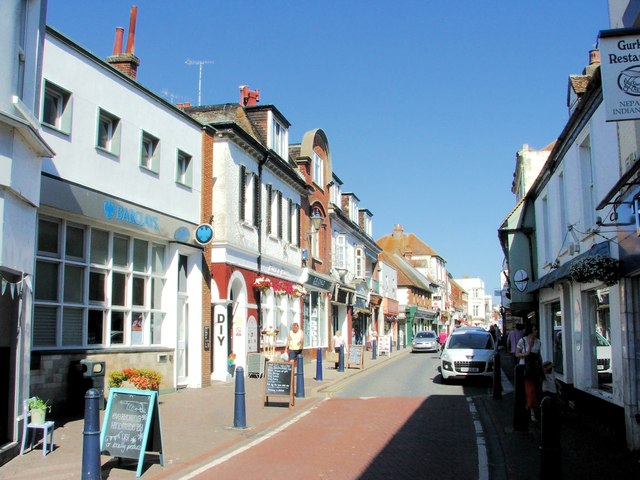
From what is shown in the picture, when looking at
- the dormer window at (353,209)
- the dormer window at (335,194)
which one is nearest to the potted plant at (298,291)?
the dormer window at (335,194)

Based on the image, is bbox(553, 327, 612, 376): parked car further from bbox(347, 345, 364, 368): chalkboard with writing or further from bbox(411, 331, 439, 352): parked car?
bbox(411, 331, 439, 352): parked car

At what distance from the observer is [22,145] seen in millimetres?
8820

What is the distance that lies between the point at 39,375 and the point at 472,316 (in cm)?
12399

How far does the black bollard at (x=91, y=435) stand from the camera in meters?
6.88

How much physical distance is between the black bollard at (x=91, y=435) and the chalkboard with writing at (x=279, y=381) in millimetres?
7494

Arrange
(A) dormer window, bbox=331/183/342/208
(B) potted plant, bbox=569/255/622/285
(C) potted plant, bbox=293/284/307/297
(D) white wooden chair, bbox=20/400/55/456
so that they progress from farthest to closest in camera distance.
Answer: (A) dormer window, bbox=331/183/342/208 → (C) potted plant, bbox=293/284/307/297 → (B) potted plant, bbox=569/255/622/285 → (D) white wooden chair, bbox=20/400/55/456

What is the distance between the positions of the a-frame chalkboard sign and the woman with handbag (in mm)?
6687

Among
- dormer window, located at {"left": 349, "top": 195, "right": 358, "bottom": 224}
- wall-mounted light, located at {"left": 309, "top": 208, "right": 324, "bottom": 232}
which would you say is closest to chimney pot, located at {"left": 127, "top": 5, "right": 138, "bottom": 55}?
wall-mounted light, located at {"left": 309, "top": 208, "right": 324, "bottom": 232}

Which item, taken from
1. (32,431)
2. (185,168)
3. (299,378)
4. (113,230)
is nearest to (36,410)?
(32,431)

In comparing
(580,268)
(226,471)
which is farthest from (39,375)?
(580,268)

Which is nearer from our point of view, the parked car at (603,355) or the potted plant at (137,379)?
the potted plant at (137,379)

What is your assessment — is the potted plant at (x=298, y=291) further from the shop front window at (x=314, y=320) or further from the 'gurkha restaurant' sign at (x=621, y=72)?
the 'gurkha restaurant' sign at (x=621, y=72)

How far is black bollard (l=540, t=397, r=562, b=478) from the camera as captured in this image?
6340mm

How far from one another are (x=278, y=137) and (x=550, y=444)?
20.1 meters
